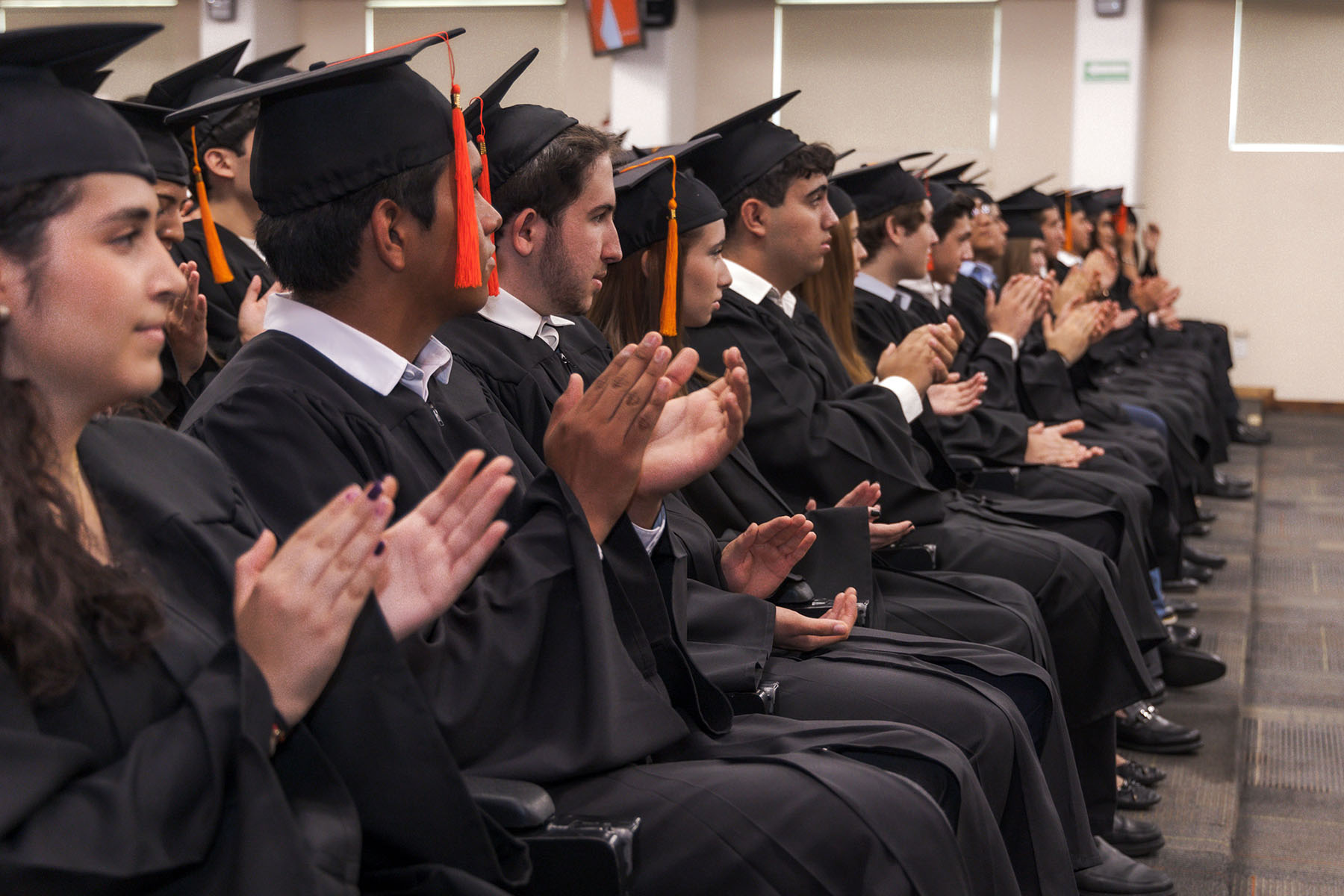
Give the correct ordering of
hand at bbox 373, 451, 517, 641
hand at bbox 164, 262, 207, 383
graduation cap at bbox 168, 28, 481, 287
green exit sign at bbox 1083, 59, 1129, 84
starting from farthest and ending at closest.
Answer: green exit sign at bbox 1083, 59, 1129, 84
hand at bbox 164, 262, 207, 383
graduation cap at bbox 168, 28, 481, 287
hand at bbox 373, 451, 517, 641

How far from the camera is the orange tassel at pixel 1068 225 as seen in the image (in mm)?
8492

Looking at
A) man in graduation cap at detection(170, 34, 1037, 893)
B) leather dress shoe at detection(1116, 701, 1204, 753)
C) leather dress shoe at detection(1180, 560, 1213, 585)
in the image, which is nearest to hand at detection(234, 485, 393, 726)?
man in graduation cap at detection(170, 34, 1037, 893)

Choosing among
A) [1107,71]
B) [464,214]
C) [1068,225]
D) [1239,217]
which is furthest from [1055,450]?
[1239,217]

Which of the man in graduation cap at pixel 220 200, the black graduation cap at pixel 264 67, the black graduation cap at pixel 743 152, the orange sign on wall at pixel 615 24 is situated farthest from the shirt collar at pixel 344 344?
the orange sign on wall at pixel 615 24

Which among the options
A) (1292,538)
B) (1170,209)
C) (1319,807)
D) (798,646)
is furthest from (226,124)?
(1170,209)

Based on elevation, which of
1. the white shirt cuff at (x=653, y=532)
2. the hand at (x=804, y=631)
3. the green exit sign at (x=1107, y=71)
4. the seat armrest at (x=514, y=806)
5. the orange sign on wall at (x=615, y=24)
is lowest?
the hand at (x=804, y=631)

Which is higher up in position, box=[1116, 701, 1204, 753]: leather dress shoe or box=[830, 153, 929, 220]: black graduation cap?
box=[830, 153, 929, 220]: black graduation cap

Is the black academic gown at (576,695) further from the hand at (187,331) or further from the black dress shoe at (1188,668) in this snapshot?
the black dress shoe at (1188,668)

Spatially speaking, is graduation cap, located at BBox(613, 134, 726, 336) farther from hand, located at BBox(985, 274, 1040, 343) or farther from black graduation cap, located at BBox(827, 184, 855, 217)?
hand, located at BBox(985, 274, 1040, 343)

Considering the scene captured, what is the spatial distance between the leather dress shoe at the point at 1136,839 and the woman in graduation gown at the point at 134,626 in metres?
2.10

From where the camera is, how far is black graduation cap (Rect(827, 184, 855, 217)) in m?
4.37

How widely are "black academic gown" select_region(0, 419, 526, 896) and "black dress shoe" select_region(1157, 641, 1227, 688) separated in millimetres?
3421

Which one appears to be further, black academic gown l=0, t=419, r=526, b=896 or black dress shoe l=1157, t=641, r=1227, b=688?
black dress shoe l=1157, t=641, r=1227, b=688

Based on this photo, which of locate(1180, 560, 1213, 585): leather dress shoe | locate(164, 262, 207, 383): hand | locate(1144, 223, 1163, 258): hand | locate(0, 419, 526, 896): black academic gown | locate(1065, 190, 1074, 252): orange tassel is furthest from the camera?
locate(1144, 223, 1163, 258): hand
